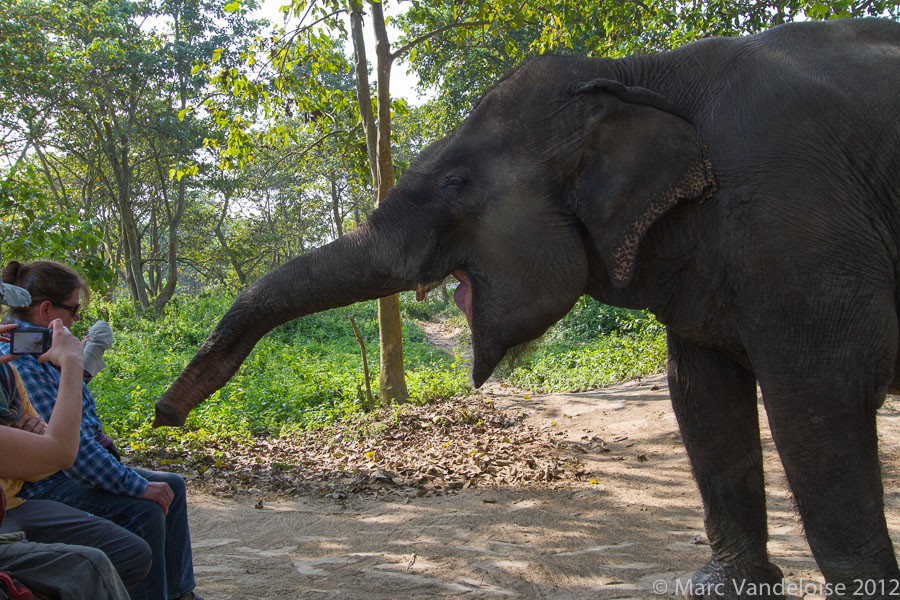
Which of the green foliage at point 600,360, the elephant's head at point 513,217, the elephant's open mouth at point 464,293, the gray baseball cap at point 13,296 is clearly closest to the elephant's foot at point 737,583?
the elephant's head at point 513,217

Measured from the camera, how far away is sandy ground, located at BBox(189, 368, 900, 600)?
355 centimetres

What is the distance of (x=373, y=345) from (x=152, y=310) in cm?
827

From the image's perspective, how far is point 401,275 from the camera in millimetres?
2680

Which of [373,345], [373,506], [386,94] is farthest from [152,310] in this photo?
[373,506]

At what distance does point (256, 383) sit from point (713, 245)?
9.23 m

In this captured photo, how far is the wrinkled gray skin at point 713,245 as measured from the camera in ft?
7.20

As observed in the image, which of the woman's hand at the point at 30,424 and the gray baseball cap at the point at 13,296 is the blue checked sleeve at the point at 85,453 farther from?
the gray baseball cap at the point at 13,296

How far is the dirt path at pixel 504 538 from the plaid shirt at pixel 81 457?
964 millimetres

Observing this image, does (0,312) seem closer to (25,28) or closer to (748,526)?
(748,526)

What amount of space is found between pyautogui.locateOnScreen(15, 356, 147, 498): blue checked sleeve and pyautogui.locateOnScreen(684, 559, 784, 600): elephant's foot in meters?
2.41

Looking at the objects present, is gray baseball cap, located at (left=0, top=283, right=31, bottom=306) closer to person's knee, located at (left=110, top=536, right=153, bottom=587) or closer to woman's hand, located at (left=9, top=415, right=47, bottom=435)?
woman's hand, located at (left=9, top=415, right=47, bottom=435)

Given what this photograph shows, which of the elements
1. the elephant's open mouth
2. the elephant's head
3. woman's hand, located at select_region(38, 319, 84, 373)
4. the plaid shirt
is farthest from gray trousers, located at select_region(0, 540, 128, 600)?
the elephant's open mouth

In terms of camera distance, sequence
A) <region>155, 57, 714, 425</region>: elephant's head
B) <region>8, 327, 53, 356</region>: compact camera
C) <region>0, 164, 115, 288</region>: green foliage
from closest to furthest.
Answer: <region>8, 327, 53, 356</region>: compact camera, <region>155, 57, 714, 425</region>: elephant's head, <region>0, 164, 115, 288</region>: green foliage

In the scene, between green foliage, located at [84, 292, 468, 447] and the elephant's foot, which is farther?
green foliage, located at [84, 292, 468, 447]
